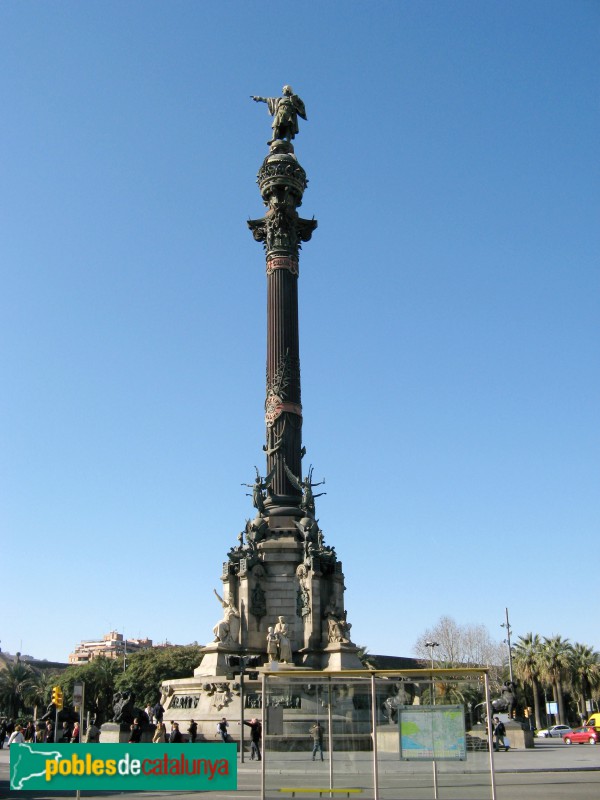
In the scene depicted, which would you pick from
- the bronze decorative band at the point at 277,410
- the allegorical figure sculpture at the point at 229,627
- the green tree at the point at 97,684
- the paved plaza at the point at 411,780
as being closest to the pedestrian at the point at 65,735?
the paved plaza at the point at 411,780

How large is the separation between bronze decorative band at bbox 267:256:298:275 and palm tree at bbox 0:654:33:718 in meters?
53.0

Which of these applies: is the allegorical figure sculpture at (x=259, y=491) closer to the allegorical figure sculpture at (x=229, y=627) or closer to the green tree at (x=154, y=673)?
the allegorical figure sculpture at (x=229, y=627)

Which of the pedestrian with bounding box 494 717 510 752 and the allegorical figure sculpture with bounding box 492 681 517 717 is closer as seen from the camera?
the pedestrian with bounding box 494 717 510 752

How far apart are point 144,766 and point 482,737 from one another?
5768 mm

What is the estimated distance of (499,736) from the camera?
1249 inches

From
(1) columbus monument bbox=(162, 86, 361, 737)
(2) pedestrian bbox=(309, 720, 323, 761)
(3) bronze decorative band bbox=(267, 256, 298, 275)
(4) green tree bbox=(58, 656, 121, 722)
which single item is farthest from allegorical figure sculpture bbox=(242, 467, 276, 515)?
(4) green tree bbox=(58, 656, 121, 722)

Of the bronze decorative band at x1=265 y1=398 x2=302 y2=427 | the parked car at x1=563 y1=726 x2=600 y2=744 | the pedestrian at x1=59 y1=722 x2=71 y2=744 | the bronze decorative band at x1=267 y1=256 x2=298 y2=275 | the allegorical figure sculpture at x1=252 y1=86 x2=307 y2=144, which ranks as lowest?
the parked car at x1=563 y1=726 x2=600 y2=744

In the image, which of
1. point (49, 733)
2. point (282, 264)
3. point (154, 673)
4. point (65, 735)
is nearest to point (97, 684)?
point (154, 673)

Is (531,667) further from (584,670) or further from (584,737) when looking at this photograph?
(584,737)

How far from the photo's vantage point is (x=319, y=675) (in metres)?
14.5

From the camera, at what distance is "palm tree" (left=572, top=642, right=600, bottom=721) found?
65688 millimetres

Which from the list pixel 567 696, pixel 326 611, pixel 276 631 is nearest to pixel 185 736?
pixel 276 631

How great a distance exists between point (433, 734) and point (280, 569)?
1134 inches

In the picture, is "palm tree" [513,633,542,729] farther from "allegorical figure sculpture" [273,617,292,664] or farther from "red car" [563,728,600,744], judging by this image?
"allegorical figure sculpture" [273,617,292,664]
